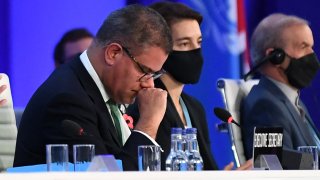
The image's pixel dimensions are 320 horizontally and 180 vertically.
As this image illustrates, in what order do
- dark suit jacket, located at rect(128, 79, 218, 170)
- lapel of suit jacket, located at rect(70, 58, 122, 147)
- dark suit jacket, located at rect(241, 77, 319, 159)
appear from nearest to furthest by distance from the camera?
lapel of suit jacket, located at rect(70, 58, 122, 147), dark suit jacket, located at rect(128, 79, 218, 170), dark suit jacket, located at rect(241, 77, 319, 159)

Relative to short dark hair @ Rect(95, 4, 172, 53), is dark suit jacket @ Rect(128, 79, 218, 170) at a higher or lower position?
lower

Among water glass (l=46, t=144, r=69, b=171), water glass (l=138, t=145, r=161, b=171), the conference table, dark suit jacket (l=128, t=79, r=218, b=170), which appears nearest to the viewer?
the conference table

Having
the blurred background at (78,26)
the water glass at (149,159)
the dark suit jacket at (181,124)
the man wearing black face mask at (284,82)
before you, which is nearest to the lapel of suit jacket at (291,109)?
the man wearing black face mask at (284,82)

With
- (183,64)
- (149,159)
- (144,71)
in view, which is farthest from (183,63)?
(149,159)

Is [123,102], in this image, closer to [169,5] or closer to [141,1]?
[169,5]

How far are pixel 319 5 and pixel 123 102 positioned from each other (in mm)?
2385

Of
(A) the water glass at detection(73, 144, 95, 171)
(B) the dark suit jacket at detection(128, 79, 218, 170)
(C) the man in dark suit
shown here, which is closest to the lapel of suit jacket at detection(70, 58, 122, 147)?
(C) the man in dark suit

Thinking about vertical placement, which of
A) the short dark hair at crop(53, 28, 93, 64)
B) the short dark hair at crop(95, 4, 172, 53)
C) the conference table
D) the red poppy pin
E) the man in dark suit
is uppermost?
the short dark hair at crop(53, 28, 93, 64)

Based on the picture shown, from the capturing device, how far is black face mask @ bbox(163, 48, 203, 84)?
11.9 ft

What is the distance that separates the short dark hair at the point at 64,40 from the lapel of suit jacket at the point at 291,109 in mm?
1265

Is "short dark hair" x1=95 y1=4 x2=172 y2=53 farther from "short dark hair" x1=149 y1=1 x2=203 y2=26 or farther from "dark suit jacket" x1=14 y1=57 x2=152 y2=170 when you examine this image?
"short dark hair" x1=149 y1=1 x2=203 y2=26

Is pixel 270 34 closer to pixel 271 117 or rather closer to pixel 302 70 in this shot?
pixel 302 70

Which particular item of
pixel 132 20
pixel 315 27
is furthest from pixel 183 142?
pixel 315 27

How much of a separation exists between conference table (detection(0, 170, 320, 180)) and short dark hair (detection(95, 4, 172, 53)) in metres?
1.00
